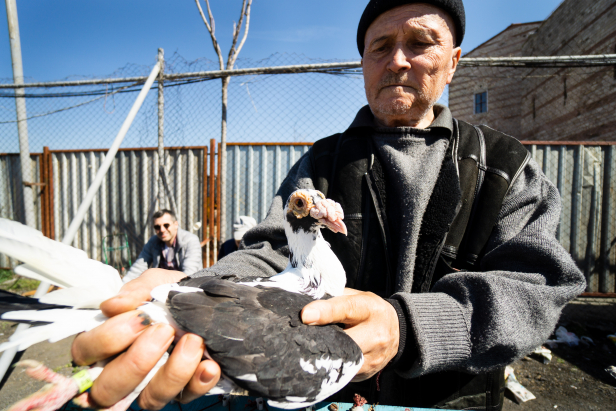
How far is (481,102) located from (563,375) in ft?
50.2

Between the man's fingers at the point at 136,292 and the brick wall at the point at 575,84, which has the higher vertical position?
the brick wall at the point at 575,84

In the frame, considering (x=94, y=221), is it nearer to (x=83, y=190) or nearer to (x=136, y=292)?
(x=83, y=190)

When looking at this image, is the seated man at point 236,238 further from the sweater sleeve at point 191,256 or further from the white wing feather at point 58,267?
the white wing feather at point 58,267

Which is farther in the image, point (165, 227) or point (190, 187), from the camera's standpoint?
point (190, 187)

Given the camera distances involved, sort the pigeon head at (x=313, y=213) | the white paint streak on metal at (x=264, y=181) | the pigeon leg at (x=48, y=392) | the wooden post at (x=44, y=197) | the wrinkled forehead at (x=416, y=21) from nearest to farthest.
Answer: the pigeon leg at (x=48, y=392) < the pigeon head at (x=313, y=213) < the wrinkled forehead at (x=416, y=21) < the white paint streak on metal at (x=264, y=181) < the wooden post at (x=44, y=197)

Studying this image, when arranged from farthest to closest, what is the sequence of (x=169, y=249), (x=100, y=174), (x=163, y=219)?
(x=169, y=249)
(x=163, y=219)
(x=100, y=174)

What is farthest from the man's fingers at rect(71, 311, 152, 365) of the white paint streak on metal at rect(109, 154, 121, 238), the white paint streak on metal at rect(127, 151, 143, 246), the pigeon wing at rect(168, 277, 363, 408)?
the white paint streak on metal at rect(109, 154, 121, 238)

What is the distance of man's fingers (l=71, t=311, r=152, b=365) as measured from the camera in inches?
43.9

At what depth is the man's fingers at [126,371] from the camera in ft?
3.58

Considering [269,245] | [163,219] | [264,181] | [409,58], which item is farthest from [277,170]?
[409,58]

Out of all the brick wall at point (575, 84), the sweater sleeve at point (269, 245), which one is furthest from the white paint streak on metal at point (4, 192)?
the brick wall at point (575, 84)

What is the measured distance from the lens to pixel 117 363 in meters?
1.10

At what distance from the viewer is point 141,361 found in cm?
110

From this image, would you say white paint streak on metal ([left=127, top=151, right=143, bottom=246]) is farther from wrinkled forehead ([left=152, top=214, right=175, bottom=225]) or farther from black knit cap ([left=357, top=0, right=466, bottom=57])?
black knit cap ([left=357, top=0, right=466, bottom=57])
